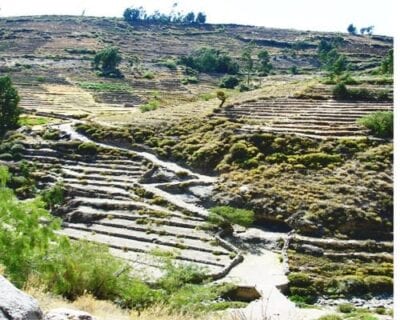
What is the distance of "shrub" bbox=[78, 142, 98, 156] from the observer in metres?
57.4

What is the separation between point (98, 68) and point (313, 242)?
92907 mm

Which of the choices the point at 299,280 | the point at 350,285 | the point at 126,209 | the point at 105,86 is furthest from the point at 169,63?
the point at 350,285

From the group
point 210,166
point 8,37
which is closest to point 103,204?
point 210,166

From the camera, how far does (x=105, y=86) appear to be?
107 meters

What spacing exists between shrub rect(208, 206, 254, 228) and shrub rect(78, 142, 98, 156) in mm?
19496

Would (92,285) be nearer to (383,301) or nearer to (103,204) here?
(383,301)

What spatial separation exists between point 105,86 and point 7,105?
44.1m

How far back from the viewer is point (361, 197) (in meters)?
44.0

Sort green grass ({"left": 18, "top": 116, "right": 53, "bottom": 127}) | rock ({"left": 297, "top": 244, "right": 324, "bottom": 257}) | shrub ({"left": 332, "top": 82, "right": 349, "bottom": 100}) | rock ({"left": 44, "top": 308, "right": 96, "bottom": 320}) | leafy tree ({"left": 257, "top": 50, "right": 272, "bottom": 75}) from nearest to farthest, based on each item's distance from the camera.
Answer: rock ({"left": 44, "top": 308, "right": 96, "bottom": 320}) → rock ({"left": 297, "top": 244, "right": 324, "bottom": 257}) → shrub ({"left": 332, "top": 82, "right": 349, "bottom": 100}) → green grass ({"left": 18, "top": 116, "right": 53, "bottom": 127}) → leafy tree ({"left": 257, "top": 50, "right": 272, "bottom": 75})

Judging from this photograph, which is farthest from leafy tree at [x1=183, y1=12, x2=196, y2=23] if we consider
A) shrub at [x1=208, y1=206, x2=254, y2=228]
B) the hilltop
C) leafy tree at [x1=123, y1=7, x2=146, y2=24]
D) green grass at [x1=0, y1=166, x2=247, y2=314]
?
green grass at [x1=0, y1=166, x2=247, y2=314]

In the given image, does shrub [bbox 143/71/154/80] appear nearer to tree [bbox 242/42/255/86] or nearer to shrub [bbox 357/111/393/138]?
tree [bbox 242/42/255/86]

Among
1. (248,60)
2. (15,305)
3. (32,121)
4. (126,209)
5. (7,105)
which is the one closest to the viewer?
(15,305)

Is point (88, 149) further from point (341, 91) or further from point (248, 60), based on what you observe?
point (248, 60)
